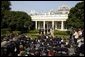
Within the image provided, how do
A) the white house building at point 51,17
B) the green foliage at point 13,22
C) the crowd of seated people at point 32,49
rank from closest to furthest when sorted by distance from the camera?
1. the green foliage at point 13,22
2. the crowd of seated people at point 32,49
3. the white house building at point 51,17

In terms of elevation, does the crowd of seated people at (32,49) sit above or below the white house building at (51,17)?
above

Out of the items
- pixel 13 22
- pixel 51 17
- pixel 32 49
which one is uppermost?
pixel 32 49

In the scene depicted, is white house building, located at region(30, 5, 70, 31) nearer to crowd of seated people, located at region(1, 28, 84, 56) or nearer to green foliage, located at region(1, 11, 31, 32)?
green foliage, located at region(1, 11, 31, 32)

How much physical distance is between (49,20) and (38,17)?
217cm

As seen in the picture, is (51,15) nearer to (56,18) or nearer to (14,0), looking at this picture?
(56,18)

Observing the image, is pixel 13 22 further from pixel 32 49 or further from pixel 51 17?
pixel 51 17

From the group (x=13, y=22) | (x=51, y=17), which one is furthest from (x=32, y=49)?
(x=51, y=17)

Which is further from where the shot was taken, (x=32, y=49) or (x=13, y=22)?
(x=13, y=22)

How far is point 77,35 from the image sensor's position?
18047 mm

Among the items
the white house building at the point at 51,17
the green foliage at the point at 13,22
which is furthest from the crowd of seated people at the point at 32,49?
the white house building at the point at 51,17

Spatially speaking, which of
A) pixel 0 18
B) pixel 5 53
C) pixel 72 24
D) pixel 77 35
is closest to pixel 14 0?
pixel 0 18

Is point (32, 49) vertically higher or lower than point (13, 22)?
higher

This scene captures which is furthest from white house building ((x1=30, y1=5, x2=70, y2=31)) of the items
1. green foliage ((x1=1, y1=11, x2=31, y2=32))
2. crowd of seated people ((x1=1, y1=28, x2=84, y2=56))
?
A: crowd of seated people ((x1=1, y1=28, x2=84, y2=56))

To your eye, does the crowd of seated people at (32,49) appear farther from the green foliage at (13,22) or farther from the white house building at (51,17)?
the white house building at (51,17)
